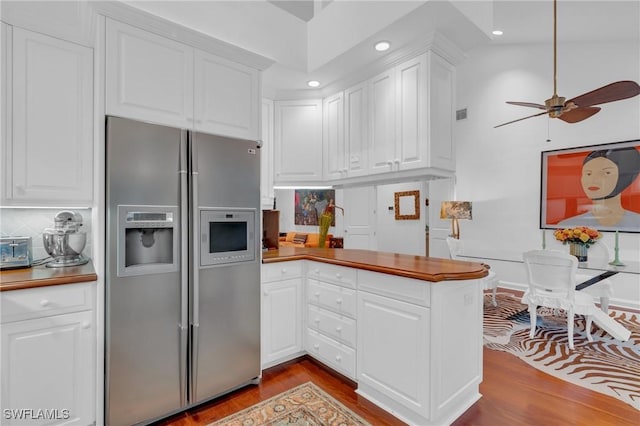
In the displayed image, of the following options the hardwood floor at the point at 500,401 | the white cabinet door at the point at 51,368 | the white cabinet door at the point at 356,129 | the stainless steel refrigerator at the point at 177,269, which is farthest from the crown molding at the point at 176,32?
the hardwood floor at the point at 500,401

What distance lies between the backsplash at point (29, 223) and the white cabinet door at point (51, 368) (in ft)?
2.75

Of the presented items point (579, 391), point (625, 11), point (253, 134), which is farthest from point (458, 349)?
point (625, 11)

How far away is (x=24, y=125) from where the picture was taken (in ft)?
6.12

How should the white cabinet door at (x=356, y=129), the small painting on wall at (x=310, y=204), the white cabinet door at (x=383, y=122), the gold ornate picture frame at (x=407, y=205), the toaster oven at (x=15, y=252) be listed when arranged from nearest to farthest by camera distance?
the toaster oven at (x=15, y=252), the white cabinet door at (x=383, y=122), the white cabinet door at (x=356, y=129), the gold ornate picture frame at (x=407, y=205), the small painting on wall at (x=310, y=204)

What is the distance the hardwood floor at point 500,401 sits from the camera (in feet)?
6.49

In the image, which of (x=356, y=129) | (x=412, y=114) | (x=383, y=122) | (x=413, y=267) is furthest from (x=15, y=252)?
(x=412, y=114)

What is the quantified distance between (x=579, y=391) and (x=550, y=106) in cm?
247

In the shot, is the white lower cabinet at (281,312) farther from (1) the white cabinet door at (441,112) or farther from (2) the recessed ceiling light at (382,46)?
(2) the recessed ceiling light at (382,46)

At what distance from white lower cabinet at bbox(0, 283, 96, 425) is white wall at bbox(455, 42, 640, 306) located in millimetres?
5956

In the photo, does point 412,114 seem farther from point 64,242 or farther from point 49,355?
point 49,355

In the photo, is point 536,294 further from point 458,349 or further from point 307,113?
point 307,113

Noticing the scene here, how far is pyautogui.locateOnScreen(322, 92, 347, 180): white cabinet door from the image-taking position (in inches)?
124

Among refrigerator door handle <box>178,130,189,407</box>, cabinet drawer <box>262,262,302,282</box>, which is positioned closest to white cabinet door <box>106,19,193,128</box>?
refrigerator door handle <box>178,130,189,407</box>

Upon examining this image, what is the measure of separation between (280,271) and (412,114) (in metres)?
1.69
